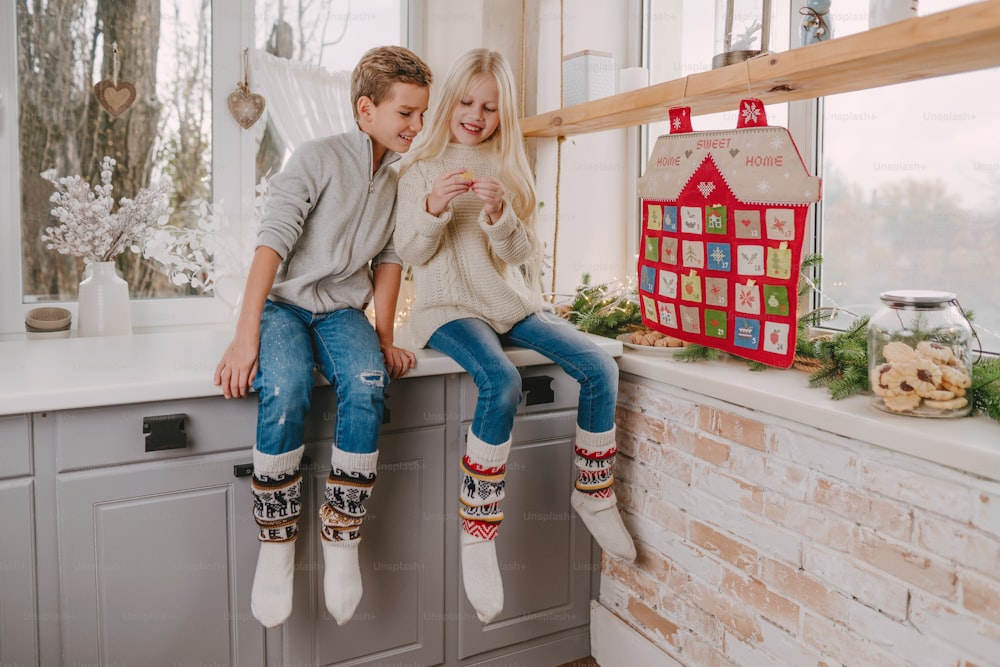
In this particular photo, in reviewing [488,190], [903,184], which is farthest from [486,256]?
[903,184]

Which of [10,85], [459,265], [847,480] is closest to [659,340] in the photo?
[459,265]

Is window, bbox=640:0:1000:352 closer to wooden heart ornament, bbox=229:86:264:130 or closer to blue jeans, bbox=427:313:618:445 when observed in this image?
blue jeans, bbox=427:313:618:445

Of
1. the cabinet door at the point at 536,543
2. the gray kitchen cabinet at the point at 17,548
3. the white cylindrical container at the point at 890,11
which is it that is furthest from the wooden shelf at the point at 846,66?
the gray kitchen cabinet at the point at 17,548

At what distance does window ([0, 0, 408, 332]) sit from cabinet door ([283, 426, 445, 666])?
0.75m

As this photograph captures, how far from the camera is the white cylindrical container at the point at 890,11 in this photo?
1.29 m

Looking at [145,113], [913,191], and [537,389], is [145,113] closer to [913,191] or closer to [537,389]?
[537,389]

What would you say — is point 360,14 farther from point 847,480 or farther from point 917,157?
point 847,480

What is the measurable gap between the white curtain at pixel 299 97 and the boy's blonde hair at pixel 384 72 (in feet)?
Answer: 2.13

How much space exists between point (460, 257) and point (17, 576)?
3.54 feet

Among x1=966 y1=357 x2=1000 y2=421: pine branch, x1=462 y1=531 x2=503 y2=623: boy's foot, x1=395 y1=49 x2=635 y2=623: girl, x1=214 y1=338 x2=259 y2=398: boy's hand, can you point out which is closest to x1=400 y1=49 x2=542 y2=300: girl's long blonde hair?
x1=395 y1=49 x2=635 y2=623: girl

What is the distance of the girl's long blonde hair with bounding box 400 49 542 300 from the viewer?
5.99 ft

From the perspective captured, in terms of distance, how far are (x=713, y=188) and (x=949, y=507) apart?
742mm

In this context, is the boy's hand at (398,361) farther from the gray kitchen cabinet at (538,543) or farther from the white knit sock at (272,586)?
the white knit sock at (272,586)

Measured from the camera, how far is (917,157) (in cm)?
170
